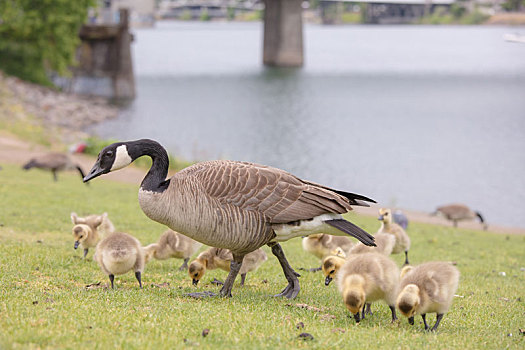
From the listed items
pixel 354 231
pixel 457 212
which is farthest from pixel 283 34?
pixel 354 231

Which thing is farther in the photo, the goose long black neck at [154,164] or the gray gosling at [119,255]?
the gray gosling at [119,255]

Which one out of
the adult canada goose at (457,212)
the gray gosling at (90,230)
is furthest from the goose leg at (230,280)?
the adult canada goose at (457,212)

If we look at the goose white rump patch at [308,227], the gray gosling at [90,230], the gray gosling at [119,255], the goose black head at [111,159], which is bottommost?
the gray gosling at [90,230]

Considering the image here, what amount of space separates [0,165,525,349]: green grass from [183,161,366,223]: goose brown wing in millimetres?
1045

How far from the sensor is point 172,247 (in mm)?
9195

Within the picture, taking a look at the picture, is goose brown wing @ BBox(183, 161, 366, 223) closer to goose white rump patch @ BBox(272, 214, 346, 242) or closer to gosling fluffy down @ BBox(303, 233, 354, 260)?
goose white rump patch @ BBox(272, 214, 346, 242)

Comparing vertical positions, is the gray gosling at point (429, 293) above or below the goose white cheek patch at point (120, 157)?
below

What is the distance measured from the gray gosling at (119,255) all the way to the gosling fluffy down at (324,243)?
269cm

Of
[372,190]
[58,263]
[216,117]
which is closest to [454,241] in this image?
[58,263]

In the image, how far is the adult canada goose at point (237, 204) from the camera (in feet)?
23.0

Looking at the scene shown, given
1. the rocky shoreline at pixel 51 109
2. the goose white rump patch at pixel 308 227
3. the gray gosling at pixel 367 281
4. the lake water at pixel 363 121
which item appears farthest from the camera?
the rocky shoreline at pixel 51 109

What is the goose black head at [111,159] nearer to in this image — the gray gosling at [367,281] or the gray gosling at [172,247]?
the gray gosling at [172,247]

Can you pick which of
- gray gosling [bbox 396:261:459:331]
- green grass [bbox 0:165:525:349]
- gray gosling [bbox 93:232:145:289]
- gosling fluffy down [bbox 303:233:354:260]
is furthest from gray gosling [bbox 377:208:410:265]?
gray gosling [bbox 93:232:145:289]

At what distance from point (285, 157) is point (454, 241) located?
711 inches
